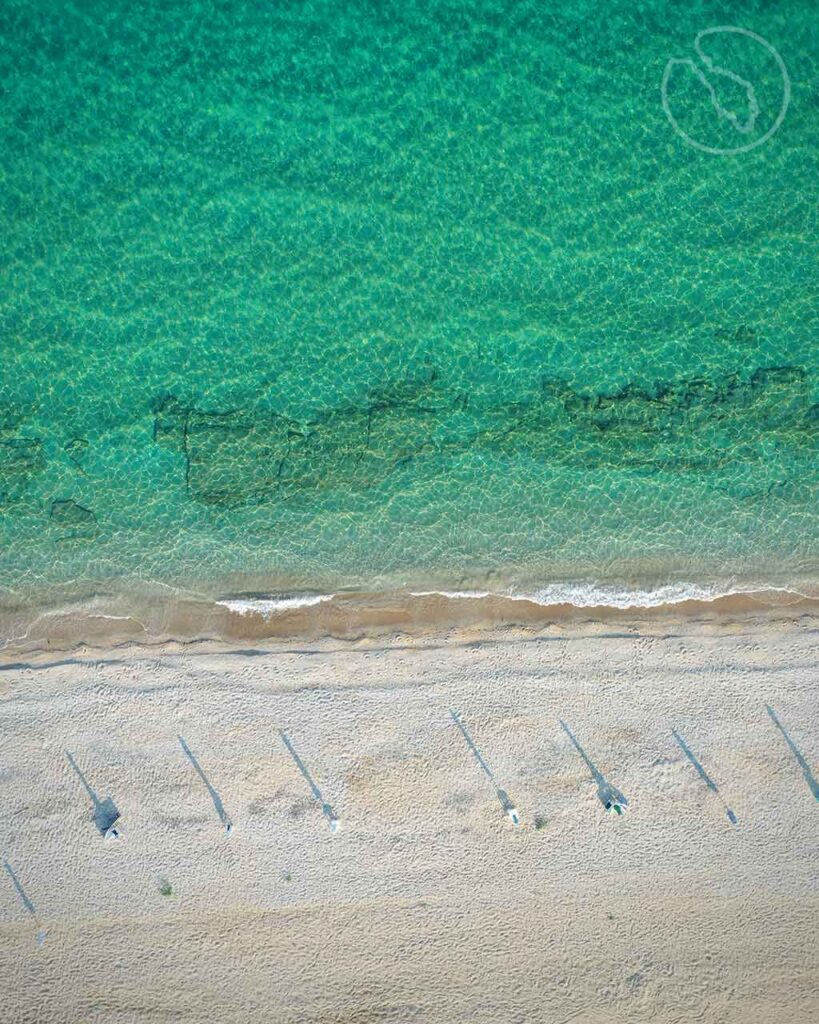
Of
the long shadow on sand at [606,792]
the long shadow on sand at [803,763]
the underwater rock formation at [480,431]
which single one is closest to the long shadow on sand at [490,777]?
the long shadow on sand at [606,792]

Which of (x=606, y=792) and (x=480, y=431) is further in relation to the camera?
(x=480, y=431)

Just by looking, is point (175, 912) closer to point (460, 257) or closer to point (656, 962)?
point (656, 962)

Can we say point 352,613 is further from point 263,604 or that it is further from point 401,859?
point 401,859

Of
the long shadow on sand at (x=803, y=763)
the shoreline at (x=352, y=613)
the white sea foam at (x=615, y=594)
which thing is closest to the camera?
the long shadow on sand at (x=803, y=763)

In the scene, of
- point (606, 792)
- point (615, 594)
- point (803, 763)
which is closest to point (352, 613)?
point (615, 594)

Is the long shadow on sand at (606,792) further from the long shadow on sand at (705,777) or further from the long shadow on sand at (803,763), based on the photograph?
the long shadow on sand at (803,763)

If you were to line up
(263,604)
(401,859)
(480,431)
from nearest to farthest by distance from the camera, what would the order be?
(401,859) → (263,604) → (480,431)

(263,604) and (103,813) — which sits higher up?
(263,604)
